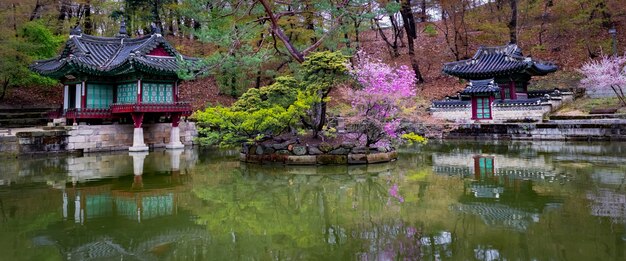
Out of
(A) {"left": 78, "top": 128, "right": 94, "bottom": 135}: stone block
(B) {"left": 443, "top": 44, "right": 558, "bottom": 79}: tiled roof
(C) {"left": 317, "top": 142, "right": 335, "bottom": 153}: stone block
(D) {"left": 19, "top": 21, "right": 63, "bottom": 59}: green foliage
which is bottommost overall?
(C) {"left": 317, "top": 142, "right": 335, "bottom": 153}: stone block

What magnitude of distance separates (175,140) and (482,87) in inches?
771

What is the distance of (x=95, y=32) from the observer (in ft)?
120

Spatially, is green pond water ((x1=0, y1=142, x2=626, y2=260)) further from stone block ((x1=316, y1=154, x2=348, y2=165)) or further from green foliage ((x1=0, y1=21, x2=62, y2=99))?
green foliage ((x1=0, y1=21, x2=62, y2=99))

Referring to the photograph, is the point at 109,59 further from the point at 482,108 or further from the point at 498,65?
the point at 498,65

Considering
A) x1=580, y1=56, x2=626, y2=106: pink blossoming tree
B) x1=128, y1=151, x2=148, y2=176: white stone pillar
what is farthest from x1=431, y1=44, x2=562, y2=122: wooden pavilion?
x1=128, y1=151, x2=148, y2=176: white stone pillar

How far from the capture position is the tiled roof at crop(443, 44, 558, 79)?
27.8 meters

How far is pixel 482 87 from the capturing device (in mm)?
28281

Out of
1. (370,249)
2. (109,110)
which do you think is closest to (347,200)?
(370,249)

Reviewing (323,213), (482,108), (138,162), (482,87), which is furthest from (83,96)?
(482,108)

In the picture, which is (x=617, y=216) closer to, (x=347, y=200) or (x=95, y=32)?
(x=347, y=200)

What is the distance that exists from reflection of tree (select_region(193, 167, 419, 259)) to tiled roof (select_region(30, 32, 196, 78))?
12.7 m

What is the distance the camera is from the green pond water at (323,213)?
546 cm

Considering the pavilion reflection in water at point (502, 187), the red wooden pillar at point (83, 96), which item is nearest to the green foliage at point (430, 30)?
the pavilion reflection in water at point (502, 187)

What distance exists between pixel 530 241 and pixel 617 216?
7.22 feet
